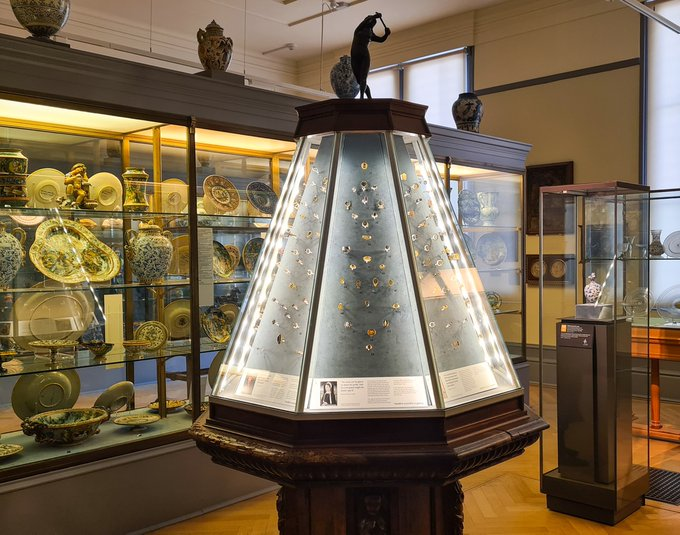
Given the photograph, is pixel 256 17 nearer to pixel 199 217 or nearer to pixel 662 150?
pixel 662 150

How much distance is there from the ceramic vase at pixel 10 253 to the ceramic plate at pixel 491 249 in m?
3.53

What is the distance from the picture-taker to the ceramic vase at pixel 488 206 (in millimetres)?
5566

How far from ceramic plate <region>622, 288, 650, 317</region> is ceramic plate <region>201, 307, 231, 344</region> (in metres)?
2.09

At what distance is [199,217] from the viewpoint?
3.64 metres

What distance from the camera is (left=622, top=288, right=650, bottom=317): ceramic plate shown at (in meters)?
3.52

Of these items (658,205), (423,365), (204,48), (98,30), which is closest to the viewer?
(423,365)

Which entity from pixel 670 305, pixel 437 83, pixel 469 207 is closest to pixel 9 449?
pixel 469 207

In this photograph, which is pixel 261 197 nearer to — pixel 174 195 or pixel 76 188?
pixel 174 195

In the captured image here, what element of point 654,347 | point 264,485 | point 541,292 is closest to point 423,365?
point 541,292

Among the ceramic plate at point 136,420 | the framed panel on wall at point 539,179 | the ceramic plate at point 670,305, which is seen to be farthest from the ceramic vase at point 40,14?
the framed panel on wall at point 539,179

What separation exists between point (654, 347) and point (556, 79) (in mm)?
3237

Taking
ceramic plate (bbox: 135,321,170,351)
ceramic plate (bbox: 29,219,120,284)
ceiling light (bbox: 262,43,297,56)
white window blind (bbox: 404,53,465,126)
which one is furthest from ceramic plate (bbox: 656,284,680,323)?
ceiling light (bbox: 262,43,297,56)

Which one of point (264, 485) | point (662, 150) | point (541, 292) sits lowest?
point (264, 485)

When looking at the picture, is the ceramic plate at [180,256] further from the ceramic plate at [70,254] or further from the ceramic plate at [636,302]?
the ceramic plate at [636,302]
